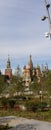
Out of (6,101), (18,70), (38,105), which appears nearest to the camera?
(38,105)

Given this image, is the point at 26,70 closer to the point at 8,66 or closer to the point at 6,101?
the point at 8,66

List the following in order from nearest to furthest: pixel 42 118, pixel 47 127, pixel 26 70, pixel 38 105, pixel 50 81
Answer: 1. pixel 47 127
2. pixel 42 118
3. pixel 38 105
4. pixel 50 81
5. pixel 26 70

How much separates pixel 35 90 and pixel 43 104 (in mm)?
28280

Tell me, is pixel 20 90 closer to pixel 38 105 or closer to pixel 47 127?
pixel 38 105

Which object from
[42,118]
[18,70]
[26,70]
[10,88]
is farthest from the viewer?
[26,70]

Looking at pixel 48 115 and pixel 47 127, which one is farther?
pixel 48 115

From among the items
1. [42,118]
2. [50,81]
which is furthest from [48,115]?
[50,81]

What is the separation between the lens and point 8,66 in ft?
360

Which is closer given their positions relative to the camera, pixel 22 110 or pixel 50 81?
pixel 22 110

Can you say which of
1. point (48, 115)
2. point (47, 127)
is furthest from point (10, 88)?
point (47, 127)

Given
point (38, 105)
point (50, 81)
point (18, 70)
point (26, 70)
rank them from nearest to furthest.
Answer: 1. point (38, 105)
2. point (50, 81)
3. point (18, 70)
4. point (26, 70)

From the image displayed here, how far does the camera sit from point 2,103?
116 feet

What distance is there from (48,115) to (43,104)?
15.4ft

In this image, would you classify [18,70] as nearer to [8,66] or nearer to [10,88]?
[10,88]
